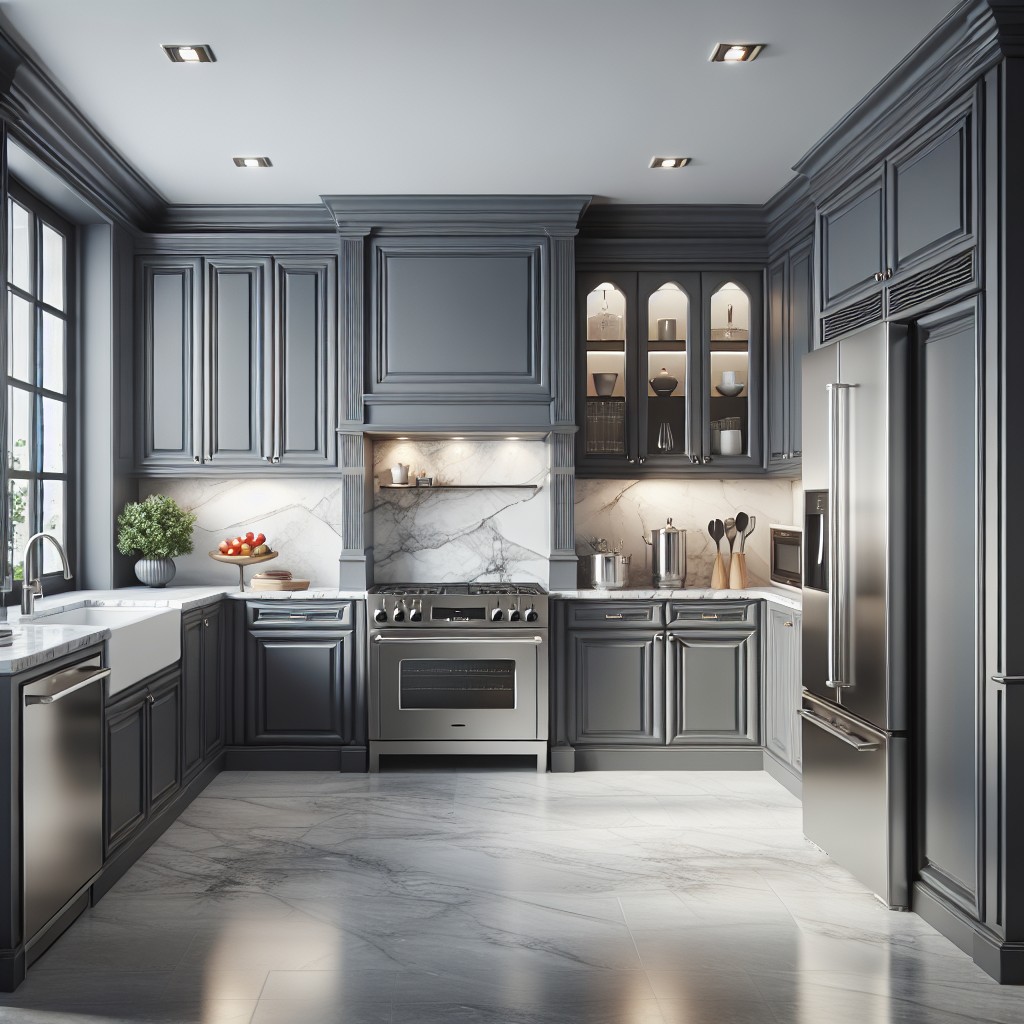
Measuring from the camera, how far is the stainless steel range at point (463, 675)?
4660 mm

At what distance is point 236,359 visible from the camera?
16.1 ft

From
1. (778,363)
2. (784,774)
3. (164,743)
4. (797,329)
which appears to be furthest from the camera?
(778,363)

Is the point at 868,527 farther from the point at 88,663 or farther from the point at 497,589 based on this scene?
the point at 88,663

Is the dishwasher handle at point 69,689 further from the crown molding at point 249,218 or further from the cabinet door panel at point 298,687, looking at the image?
the crown molding at point 249,218

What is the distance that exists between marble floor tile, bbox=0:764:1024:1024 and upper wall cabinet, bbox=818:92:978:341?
1974mm

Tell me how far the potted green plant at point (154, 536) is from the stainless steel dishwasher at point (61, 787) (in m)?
1.69

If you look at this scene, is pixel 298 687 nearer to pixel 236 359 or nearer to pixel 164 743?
pixel 164 743

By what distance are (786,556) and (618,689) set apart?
3.65ft

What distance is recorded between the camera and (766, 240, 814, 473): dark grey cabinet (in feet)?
14.9

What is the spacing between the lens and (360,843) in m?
3.65

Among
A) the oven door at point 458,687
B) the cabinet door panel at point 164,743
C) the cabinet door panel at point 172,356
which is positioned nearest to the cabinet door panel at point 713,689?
the oven door at point 458,687

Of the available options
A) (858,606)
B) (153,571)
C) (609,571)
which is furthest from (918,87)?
(153,571)

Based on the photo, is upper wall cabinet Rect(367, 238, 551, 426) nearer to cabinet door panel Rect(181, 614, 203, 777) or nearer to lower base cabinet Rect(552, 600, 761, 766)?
lower base cabinet Rect(552, 600, 761, 766)

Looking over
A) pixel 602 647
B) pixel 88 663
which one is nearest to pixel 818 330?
pixel 602 647
